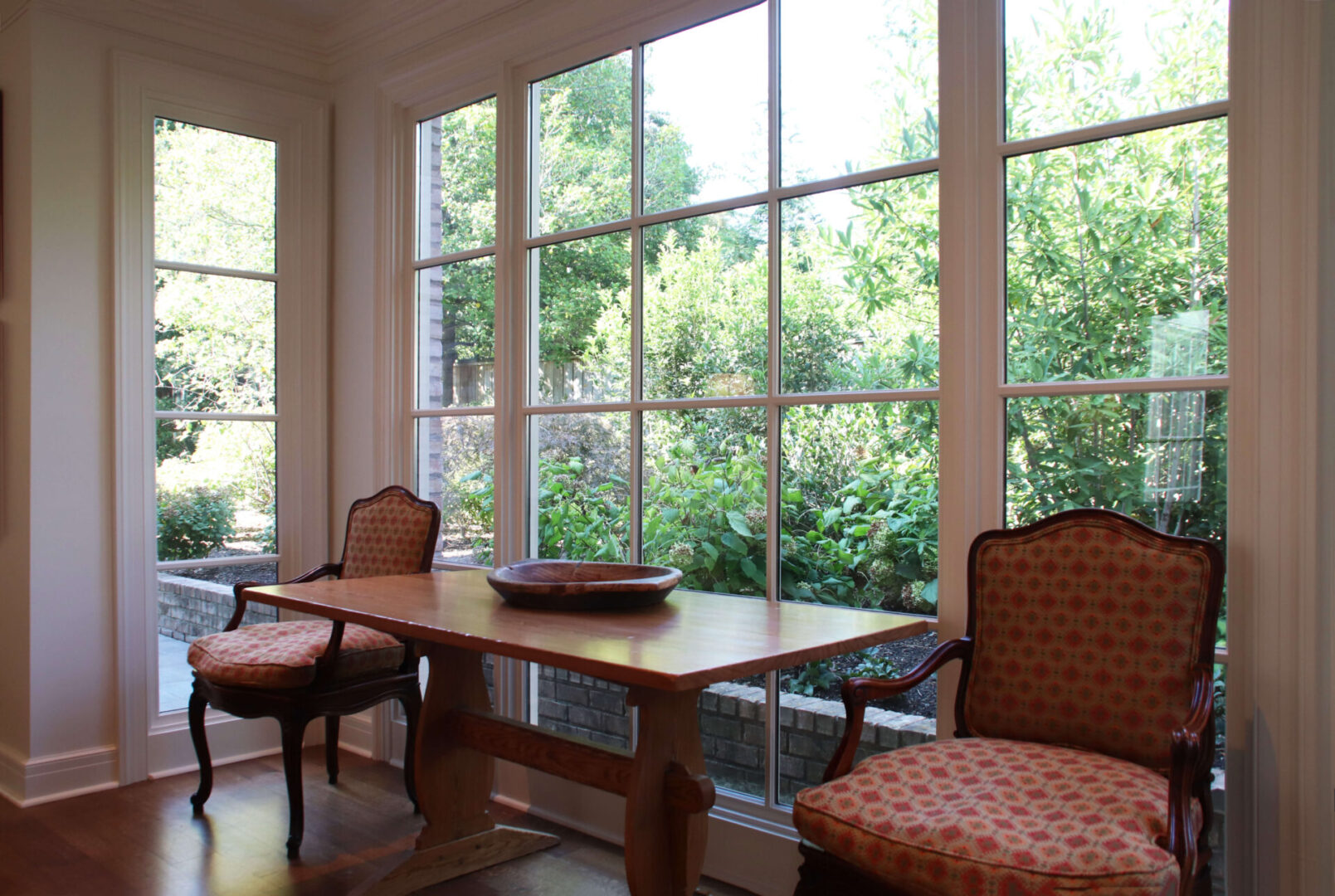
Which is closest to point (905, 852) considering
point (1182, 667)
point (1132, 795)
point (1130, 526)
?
point (1132, 795)

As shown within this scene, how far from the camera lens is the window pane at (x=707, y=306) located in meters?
2.71

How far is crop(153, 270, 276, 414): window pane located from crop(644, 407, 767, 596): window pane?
183 cm

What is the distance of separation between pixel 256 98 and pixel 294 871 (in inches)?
112

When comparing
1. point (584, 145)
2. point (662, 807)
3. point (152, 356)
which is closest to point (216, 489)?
point (152, 356)

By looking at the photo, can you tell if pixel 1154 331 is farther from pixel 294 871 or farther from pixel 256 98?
pixel 256 98

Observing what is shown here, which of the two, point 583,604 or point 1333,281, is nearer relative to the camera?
point 1333,281

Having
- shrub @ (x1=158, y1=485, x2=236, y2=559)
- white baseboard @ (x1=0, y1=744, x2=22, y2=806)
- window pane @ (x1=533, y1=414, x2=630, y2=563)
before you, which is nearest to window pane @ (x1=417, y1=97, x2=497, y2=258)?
window pane @ (x1=533, y1=414, x2=630, y2=563)

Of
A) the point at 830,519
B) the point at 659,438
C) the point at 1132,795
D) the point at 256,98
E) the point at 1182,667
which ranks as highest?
the point at 256,98

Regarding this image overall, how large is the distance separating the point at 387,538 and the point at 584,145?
1481mm

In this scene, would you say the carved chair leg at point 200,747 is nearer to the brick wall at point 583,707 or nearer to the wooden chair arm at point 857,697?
the brick wall at point 583,707

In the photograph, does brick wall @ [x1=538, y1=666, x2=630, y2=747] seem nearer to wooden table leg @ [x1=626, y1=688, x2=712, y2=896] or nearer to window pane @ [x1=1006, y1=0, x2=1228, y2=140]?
wooden table leg @ [x1=626, y1=688, x2=712, y2=896]

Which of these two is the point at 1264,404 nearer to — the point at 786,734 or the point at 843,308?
the point at 843,308

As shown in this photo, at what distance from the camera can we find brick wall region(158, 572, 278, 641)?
12.0ft

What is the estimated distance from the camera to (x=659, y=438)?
2.93 meters
